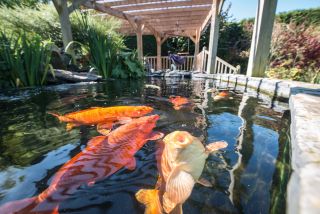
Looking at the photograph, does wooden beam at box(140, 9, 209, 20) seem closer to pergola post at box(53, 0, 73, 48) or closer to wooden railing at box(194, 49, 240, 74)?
wooden railing at box(194, 49, 240, 74)

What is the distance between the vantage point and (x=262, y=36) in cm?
395

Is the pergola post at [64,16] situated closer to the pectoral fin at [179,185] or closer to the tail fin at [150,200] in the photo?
the tail fin at [150,200]

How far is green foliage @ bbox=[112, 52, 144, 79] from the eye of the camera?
6223 mm

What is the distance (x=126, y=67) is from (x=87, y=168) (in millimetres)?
5803

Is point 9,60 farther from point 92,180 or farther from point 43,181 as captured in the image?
point 92,180

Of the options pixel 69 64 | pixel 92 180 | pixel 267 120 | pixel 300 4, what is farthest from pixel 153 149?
pixel 300 4

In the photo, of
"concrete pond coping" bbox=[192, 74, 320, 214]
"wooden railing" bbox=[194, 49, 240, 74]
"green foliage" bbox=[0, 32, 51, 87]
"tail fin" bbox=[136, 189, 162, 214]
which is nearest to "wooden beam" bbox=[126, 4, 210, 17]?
"wooden railing" bbox=[194, 49, 240, 74]

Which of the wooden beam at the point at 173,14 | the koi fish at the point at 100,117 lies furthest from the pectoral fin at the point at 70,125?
the wooden beam at the point at 173,14

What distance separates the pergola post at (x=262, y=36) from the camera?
149 inches

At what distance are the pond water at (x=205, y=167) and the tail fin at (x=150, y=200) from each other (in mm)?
28

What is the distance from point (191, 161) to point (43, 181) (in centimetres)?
82

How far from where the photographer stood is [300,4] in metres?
11.8

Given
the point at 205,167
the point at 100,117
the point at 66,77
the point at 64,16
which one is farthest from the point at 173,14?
the point at 205,167

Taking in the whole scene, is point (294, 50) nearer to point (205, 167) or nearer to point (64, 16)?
point (64, 16)
